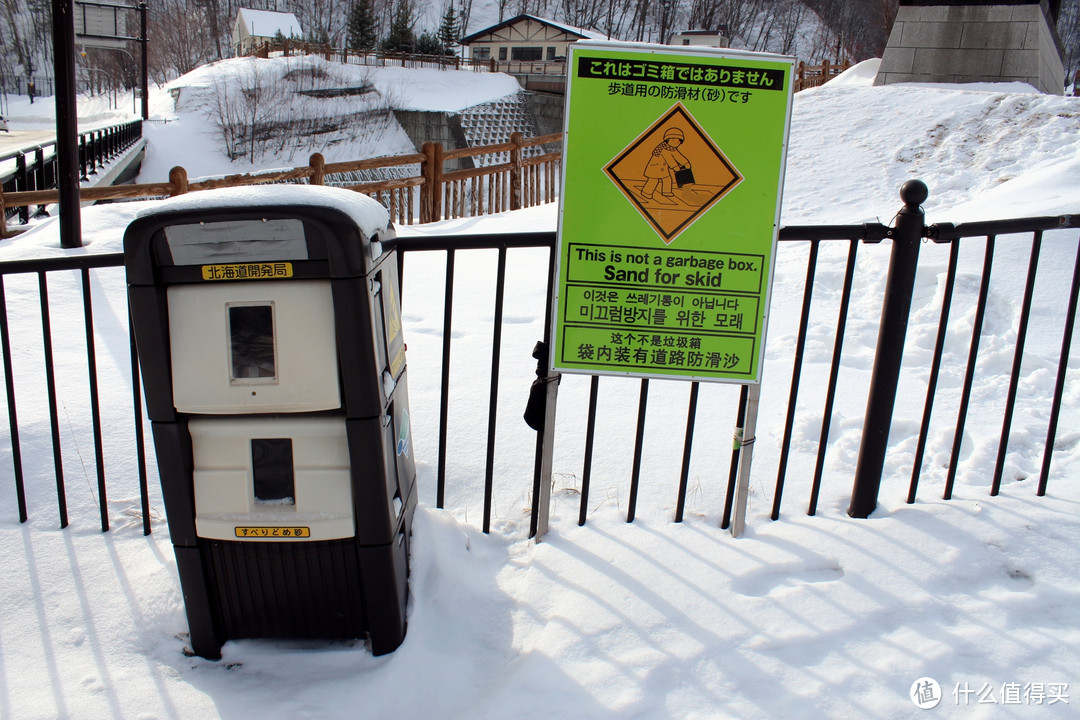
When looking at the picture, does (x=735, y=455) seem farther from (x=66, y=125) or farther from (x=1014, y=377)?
(x=66, y=125)

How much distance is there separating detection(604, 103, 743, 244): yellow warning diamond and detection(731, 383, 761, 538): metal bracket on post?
0.64 metres

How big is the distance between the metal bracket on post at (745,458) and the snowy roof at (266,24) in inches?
2478

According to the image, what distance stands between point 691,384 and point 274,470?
64.6 inches

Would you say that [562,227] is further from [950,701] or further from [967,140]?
[967,140]

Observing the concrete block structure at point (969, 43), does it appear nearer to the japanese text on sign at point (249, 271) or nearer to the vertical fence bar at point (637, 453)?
the vertical fence bar at point (637, 453)

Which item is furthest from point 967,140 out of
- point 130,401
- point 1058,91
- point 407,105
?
point 407,105

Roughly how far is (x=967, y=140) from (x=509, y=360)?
25.4 feet

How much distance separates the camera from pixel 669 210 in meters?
2.23

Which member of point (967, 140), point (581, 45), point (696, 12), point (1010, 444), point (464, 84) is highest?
point (696, 12)

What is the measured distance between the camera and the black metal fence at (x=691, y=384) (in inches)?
97.7

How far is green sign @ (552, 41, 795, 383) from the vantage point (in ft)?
7.02

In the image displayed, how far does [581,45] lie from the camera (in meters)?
2.11

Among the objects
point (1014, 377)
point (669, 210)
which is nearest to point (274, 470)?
point (669, 210)

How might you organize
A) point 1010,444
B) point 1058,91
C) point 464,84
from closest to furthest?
1. point 1010,444
2. point 1058,91
3. point 464,84
